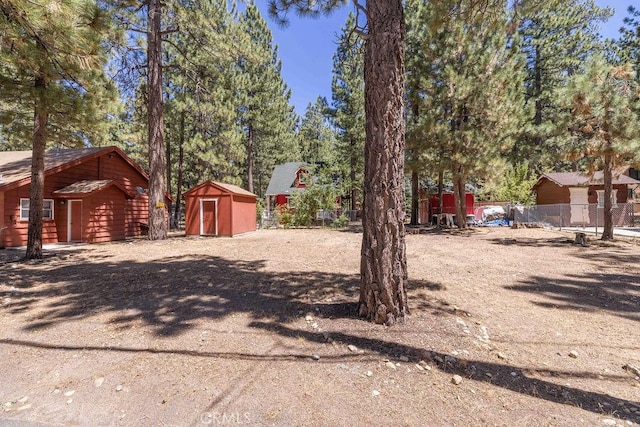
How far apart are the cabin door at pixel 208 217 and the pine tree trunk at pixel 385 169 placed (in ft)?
42.2

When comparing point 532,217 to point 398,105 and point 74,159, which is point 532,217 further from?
point 74,159

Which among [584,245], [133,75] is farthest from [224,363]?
[133,75]

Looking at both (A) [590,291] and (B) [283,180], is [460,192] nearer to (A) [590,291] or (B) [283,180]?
(A) [590,291]

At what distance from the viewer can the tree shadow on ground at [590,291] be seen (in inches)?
177

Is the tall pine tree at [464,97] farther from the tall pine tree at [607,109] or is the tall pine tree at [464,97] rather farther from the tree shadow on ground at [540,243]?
the tree shadow on ground at [540,243]

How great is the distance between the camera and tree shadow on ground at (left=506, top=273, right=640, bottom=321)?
4.48m

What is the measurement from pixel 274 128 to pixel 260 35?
7.68 m

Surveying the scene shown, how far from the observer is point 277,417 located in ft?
7.16

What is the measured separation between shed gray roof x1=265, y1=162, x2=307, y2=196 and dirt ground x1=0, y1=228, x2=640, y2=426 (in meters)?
24.1

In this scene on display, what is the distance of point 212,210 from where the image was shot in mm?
15367

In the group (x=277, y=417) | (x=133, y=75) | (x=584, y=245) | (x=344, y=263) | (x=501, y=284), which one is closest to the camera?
(x=277, y=417)

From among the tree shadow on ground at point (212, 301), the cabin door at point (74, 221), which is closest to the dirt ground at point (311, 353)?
the tree shadow on ground at point (212, 301)

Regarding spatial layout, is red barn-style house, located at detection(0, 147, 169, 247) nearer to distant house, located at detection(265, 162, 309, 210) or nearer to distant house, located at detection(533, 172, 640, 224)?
distant house, located at detection(265, 162, 309, 210)

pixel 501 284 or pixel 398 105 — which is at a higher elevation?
pixel 398 105
